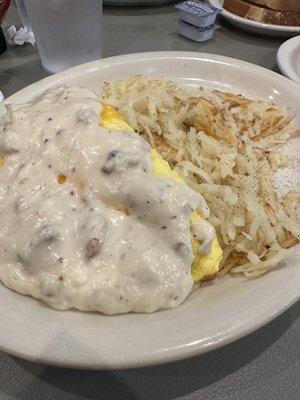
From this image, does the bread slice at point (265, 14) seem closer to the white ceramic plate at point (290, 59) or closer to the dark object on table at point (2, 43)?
the white ceramic plate at point (290, 59)

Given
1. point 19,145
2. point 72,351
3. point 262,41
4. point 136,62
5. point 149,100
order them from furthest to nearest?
point 262,41 → point 136,62 → point 149,100 → point 19,145 → point 72,351

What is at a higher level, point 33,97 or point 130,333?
point 33,97

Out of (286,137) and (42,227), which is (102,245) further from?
(286,137)

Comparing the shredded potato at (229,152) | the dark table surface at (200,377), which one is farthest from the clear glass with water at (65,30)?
the dark table surface at (200,377)

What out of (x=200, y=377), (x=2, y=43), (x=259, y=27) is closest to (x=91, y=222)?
(x=200, y=377)

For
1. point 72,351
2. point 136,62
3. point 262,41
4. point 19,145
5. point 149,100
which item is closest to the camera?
point 72,351

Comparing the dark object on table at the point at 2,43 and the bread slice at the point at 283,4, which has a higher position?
the bread slice at the point at 283,4

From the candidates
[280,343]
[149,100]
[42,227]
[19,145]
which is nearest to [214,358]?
[280,343]
